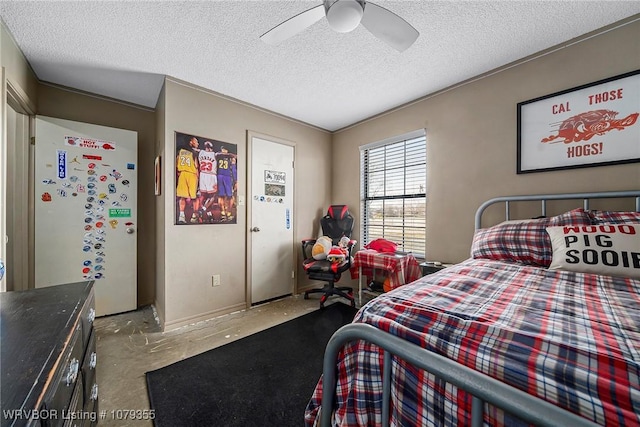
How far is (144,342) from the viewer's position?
6.92 feet

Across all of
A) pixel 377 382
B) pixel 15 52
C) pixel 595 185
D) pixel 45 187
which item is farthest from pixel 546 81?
pixel 45 187

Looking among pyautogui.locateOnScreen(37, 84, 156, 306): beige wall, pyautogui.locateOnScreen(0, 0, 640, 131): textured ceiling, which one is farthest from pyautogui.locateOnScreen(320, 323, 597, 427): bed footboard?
pyautogui.locateOnScreen(37, 84, 156, 306): beige wall

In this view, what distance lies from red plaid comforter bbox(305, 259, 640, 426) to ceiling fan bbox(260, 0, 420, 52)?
1.40 metres

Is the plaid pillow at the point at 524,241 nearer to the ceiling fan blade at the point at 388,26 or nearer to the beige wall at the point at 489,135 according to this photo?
the beige wall at the point at 489,135

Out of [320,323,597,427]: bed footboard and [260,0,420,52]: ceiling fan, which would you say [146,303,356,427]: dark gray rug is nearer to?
[320,323,597,427]: bed footboard

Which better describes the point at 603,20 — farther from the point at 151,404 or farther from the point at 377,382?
the point at 151,404

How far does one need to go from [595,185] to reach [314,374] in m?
2.41

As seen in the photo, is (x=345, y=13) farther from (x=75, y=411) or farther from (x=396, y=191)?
(x=396, y=191)

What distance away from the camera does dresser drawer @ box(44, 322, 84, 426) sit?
0.64 meters

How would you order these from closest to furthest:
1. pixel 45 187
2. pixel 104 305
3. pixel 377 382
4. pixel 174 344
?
pixel 377 382 → pixel 174 344 → pixel 45 187 → pixel 104 305

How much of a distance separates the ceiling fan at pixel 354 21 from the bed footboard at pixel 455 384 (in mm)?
1471

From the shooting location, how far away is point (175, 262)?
2.38m

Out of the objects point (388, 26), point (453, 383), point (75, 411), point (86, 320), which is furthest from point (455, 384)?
point (388, 26)

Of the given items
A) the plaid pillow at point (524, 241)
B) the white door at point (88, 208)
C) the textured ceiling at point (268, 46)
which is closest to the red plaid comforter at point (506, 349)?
the plaid pillow at point (524, 241)
